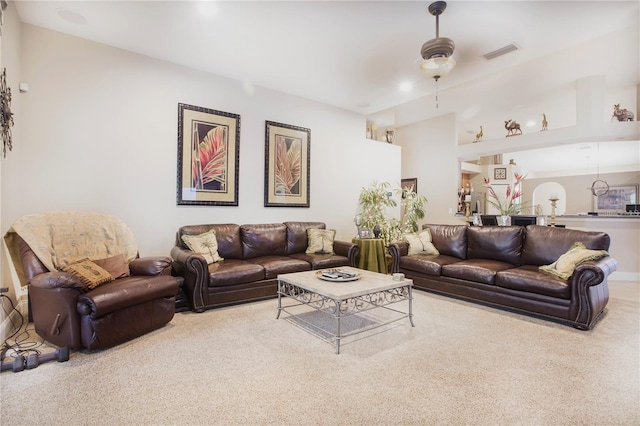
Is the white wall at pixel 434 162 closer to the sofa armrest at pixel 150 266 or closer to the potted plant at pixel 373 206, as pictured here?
the potted plant at pixel 373 206

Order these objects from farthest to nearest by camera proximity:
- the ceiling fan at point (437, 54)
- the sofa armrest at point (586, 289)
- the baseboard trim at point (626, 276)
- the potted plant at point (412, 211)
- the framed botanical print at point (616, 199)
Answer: the framed botanical print at point (616, 199) < the potted plant at point (412, 211) < the baseboard trim at point (626, 276) < the ceiling fan at point (437, 54) < the sofa armrest at point (586, 289)

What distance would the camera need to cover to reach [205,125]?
4348 mm

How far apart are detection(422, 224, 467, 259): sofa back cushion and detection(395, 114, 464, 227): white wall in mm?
2370

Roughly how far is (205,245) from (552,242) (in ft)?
13.9

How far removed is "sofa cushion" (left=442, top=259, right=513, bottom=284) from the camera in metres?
3.61

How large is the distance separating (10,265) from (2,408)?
1.74 metres

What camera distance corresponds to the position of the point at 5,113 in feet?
8.89

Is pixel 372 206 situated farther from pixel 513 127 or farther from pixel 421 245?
pixel 513 127

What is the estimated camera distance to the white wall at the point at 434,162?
696 centimetres

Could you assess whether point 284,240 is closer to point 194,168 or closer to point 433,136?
point 194,168

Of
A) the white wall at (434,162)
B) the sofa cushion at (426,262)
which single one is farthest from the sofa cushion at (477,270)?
the white wall at (434,162)

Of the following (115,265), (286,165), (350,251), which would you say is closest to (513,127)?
(350,251)

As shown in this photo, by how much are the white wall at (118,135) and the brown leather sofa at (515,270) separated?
2431 millimetres

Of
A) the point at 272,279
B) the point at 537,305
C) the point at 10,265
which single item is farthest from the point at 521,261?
the point at 10,265
